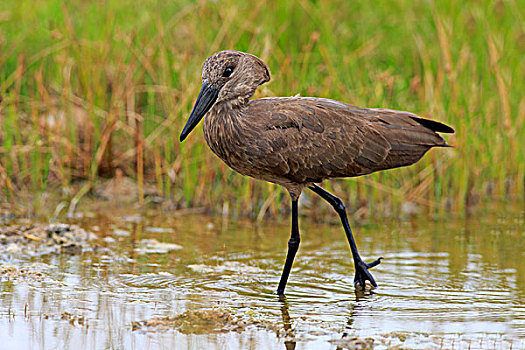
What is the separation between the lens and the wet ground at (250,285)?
4.68m

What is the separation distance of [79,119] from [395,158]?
4.16 metres

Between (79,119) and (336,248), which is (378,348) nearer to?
(336,248)

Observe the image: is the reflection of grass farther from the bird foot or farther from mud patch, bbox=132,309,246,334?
mud patch, bbox=132,309,246,334

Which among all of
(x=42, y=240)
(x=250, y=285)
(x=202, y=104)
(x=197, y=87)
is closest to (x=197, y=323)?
(x=250, y=285)

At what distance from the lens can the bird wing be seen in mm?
5691

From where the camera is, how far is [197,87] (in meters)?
8.02

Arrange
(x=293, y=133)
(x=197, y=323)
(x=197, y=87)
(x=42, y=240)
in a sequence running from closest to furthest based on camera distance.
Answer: (x=197, y=323) < (x=293, y=133) < (x=42, y=240) < (x=197, y=87)

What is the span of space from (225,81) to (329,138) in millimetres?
823

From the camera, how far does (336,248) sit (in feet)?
23.0

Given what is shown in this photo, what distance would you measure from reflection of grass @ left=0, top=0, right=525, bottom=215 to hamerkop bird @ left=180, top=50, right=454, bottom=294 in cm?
166

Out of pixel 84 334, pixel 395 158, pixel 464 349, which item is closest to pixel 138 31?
pixel 395 158

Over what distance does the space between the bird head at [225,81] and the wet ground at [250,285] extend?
1175mm

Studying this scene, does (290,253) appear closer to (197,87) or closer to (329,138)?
(329,138)

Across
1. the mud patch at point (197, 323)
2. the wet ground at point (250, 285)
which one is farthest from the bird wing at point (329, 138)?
the mud patch at point (197, 323)
